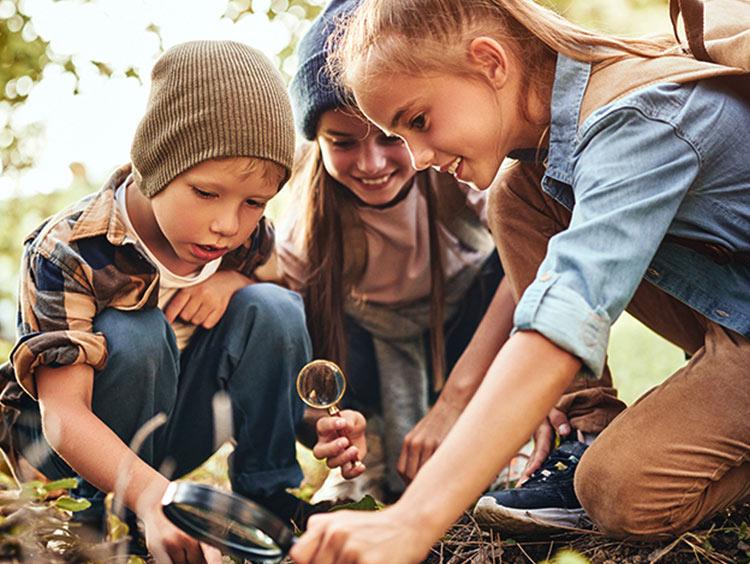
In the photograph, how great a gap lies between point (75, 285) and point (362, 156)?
0.89 m

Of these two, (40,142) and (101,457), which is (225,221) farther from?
(40,142)

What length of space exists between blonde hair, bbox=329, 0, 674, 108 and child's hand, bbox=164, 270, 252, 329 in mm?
743

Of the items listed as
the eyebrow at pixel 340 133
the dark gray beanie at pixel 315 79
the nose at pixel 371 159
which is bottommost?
the nose at pixel 371 159

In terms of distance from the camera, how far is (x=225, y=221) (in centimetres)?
223

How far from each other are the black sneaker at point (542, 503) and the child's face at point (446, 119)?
2.19 ft

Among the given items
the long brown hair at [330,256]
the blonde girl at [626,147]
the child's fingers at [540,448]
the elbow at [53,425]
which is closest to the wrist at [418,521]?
the blonde girl at [626,147]

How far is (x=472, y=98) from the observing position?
197 centimetres

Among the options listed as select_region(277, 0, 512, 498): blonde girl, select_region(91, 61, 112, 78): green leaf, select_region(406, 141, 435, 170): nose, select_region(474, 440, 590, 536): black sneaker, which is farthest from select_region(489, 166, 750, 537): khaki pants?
select_region(91, 61, 112, 78): green leaf

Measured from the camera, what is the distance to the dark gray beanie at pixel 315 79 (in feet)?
8.67

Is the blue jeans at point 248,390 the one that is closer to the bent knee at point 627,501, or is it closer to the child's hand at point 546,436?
the child's hand at point 546,436

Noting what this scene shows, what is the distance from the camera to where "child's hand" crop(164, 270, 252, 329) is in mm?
2502

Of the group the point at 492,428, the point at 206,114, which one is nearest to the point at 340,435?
the point at 206,114

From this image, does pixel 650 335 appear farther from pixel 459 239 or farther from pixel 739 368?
pixel 739 368

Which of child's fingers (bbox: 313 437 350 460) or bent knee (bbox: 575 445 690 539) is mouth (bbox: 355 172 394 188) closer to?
child's fingers (bbox: 313 437 350 460)
